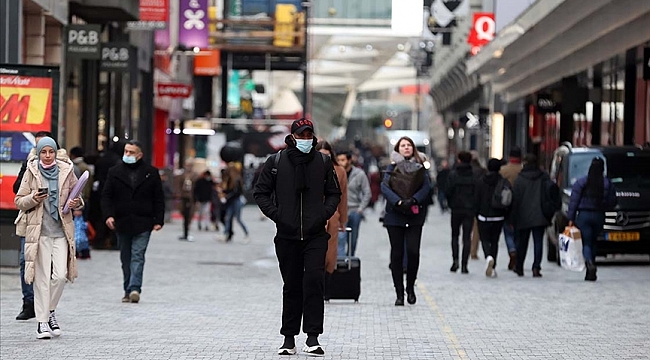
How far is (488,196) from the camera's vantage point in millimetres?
20953

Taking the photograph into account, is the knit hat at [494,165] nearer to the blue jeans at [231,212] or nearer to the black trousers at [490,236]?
the black trousers at [490,236]

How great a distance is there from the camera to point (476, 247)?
24828 millimetres

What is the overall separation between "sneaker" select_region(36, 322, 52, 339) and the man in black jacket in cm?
232

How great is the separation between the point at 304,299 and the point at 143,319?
329 cm

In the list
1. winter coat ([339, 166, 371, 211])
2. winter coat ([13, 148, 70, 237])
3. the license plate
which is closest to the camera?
winter coat ([13, 148, 70, 237])

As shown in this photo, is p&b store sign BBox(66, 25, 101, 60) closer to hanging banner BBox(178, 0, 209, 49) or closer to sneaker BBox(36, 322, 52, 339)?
sneaker BBox(36, 322, 52, 339)

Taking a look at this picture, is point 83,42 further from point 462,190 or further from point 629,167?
point 629,167

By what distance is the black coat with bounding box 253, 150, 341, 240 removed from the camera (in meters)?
11.5

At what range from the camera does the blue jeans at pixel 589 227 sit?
19734 mm

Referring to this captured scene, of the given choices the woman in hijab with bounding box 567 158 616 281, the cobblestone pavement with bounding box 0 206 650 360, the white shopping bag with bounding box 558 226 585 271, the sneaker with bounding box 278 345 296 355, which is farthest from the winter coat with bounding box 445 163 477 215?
the sneaker with bounding box 278 345 296 355

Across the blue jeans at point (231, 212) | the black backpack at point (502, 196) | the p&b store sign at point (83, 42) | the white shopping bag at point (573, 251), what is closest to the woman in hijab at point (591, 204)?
the white shopping bag at point (573, 251)

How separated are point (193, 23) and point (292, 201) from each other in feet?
113

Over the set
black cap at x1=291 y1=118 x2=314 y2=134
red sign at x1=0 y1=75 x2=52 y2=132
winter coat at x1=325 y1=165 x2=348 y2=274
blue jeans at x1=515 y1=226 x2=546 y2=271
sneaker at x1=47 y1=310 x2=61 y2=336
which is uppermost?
red sign at x1=0 y1=75 x2=52 y2=132

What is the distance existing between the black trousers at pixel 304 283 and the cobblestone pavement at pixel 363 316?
0.27 m
